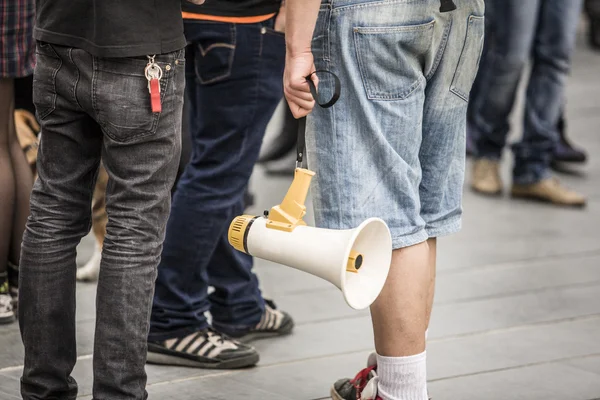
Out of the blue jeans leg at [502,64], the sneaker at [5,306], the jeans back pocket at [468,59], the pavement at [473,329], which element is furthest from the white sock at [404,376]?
the blue jeans leg at [502,64]

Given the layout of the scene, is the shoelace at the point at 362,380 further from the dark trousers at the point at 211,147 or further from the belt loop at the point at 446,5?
the belt loop at the point at 446,5

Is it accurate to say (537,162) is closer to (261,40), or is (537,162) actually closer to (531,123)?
(531,123)

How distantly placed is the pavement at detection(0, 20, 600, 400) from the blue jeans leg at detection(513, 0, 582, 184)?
32 cm

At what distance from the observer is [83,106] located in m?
2.13

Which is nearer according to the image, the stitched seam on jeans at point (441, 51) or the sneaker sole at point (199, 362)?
the stitched seam on jeans at point (441, 51)

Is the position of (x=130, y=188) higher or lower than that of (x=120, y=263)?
higher

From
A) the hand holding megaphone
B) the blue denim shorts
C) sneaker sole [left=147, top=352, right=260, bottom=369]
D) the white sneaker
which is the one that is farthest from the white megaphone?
the white sneaker

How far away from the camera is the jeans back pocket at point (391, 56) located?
222cm

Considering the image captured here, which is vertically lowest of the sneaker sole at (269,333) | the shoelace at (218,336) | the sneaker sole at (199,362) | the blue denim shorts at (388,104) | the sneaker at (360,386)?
the sneaker sole at (269,333)

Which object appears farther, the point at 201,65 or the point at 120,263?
the point at 201,65

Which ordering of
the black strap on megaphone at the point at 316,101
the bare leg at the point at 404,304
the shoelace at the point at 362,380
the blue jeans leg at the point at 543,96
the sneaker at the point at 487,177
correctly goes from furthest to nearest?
the sneaker at the point at 487,177 → the blue jeans leg at the point at 543,96 → the shoelace at the point at 362,380 → the bare leg at the point at 404,304 → the black strap on megaphone at the point at 316,101

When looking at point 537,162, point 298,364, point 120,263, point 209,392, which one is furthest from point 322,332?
point 537,162

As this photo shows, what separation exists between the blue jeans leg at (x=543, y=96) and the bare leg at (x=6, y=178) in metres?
2.75

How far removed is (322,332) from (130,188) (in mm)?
1328
